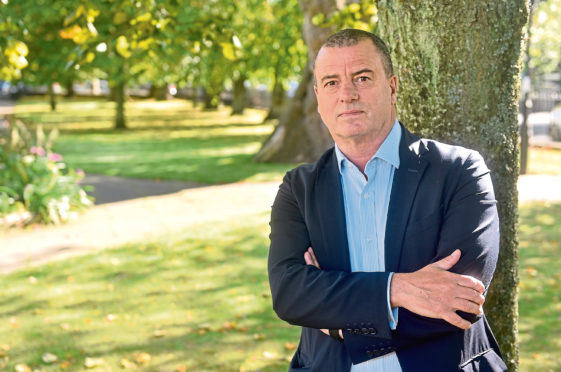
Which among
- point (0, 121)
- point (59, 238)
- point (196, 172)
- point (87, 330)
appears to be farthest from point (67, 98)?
point (87, 330)

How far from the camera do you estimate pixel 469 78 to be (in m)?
3.33

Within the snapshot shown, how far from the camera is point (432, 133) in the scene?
345 centimetres

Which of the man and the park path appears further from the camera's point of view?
the park path

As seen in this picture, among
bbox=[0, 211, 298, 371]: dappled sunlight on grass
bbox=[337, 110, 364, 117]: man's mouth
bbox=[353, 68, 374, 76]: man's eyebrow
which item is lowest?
bbox=[0, 211, 298, 371]: dappled sunlight on grass

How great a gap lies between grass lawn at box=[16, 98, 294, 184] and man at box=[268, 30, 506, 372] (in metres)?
11.6

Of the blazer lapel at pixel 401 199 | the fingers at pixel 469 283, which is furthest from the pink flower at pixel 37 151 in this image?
the fingers at pixel 469 283

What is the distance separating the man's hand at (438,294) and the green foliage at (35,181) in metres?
8.63

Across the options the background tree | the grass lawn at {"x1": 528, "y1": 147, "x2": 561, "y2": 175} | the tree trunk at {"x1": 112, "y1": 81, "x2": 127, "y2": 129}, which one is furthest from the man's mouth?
the tree trunk at {"x1": 112, "y1": 81, "x2": 127, "y2": 129}

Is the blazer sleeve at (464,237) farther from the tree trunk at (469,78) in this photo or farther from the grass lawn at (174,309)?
the grass lawn at (174,309)

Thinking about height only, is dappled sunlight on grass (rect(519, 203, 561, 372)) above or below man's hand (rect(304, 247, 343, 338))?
below

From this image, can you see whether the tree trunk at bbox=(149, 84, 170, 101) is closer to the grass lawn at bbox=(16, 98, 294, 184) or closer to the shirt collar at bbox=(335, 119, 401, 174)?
the grass lawn at bbox=(16, 98, 294, 184)

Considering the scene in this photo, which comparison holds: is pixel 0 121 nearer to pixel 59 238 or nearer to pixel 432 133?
pixel 59 238

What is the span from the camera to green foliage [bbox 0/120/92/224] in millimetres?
10211

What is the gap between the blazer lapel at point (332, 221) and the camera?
266cm
